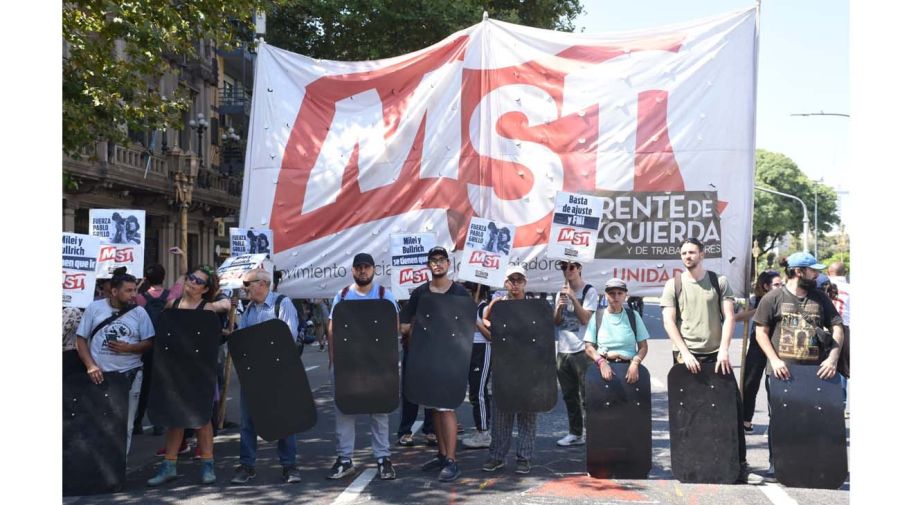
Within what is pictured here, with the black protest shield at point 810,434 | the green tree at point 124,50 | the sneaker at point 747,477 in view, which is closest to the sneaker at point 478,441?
the sneaker at point 747,477

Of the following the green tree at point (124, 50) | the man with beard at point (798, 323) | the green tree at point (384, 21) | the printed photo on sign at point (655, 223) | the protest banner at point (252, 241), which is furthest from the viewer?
the green tree at point (384, 21)

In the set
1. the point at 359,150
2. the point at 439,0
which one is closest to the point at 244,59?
the point at 439,0

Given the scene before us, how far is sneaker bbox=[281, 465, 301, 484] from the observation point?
6953mm

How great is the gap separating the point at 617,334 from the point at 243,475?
319cm

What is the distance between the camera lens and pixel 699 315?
270 inches

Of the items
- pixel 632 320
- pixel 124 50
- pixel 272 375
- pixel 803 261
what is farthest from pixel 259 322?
pixel 124 50

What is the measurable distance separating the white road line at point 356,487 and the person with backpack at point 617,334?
2.03m

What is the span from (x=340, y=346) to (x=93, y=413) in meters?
1.90

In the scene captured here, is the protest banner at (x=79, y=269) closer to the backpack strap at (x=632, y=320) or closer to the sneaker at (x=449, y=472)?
the sneaker at (x=449, y=472)

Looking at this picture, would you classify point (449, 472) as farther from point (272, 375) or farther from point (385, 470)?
point (272, 375)

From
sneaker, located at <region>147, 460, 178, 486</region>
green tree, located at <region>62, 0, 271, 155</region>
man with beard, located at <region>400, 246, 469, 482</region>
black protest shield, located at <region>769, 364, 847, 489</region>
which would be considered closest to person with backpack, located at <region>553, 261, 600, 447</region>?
man with beard, located at <region>400, 246, 469, 482</region>

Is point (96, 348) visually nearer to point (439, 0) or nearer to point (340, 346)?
point (340, 346)

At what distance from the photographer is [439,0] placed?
21.4m

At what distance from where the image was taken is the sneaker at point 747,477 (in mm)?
6855
